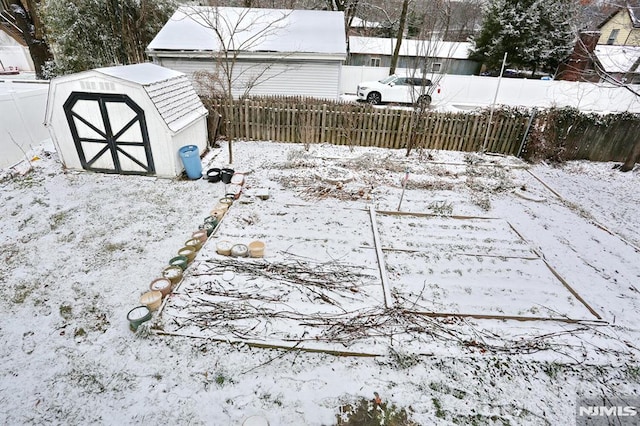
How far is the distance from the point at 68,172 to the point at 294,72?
957 centimetres

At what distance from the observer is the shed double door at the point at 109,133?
655 cm

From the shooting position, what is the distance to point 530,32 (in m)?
20.2

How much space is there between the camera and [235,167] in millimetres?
8180

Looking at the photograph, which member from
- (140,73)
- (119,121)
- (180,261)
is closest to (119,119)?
(119,121)

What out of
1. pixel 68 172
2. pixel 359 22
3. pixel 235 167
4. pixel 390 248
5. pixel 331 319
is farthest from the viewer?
pixel 359 22

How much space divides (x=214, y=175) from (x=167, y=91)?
232cm

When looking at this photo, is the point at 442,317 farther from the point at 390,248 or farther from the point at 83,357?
the point at 83,357

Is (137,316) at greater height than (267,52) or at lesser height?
lesser

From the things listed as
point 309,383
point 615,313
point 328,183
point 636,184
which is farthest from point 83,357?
point 636,184

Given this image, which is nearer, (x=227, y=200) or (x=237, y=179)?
(x=227, y=200)

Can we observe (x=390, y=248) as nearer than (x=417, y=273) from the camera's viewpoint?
No

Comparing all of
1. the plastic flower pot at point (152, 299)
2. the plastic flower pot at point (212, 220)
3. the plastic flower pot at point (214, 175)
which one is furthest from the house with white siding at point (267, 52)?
the plastic flower pot at point (152, 299)

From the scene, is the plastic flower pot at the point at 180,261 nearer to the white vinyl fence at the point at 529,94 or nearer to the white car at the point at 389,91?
the white car at the point at 389,91

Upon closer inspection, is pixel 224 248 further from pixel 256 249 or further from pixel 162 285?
pixel 162 285
